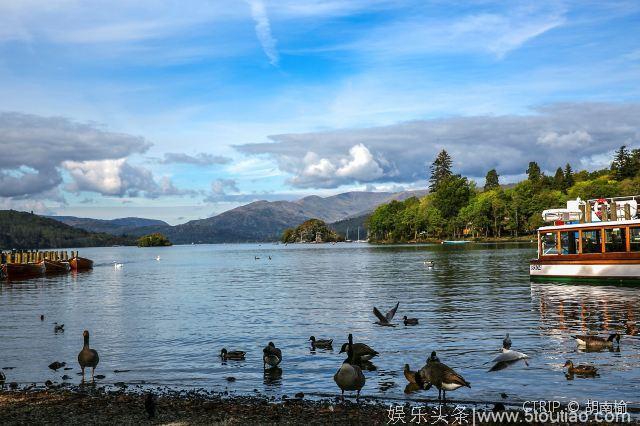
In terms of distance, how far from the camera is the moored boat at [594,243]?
5156 cm

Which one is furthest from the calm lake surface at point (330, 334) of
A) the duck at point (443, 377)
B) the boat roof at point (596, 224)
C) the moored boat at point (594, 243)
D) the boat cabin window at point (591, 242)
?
the boat roof at point (596, 224)

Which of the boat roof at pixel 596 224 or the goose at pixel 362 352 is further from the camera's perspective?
the boat roof at pixel 596 224

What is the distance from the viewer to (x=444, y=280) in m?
67.6

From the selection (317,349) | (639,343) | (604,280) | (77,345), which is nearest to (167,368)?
(317,349)

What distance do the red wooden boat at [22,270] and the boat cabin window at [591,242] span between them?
86964 mm

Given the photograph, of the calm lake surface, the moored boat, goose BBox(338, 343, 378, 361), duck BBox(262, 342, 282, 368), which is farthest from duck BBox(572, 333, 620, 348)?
the moored boat

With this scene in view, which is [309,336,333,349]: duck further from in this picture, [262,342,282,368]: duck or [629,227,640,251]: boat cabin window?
[629,227,640,251]: boat cabin window

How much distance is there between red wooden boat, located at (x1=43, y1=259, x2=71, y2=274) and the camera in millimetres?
108544

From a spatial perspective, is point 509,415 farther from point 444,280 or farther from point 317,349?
point 444,280

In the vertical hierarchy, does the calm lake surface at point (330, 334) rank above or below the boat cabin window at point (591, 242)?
below

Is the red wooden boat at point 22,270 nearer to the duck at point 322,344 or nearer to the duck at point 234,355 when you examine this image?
the duck at point 234,355

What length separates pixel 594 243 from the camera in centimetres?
5559

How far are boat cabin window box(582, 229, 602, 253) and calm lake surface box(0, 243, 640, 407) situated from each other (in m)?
4.20

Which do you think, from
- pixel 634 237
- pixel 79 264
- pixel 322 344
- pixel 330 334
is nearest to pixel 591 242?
pixel 634 237
